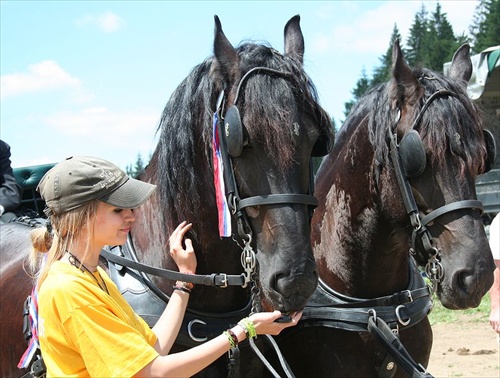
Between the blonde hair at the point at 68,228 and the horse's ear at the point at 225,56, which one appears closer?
the blonde hair at the point at 68,228

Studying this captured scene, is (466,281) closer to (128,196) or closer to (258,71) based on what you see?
(258,71)

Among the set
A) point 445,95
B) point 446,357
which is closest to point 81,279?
point 445,95

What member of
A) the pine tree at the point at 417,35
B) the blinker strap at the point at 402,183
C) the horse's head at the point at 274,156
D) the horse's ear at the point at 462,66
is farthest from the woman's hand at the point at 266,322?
the pine tree at the point at 417,35

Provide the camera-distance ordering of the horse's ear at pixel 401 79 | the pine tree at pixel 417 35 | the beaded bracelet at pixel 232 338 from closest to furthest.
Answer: the beaded bracelet at pixel 232 338, the horse's ear at pixel 401 79, the pine tree at pixel 417 35

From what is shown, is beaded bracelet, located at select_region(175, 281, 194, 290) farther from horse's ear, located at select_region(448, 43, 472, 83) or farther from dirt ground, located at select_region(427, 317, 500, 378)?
dirt ground, located at select_region(427, 317, 500, 378)

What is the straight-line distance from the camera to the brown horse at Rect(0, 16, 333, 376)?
7.73 feet

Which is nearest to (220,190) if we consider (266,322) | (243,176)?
(243,176)

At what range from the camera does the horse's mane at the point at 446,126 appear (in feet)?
9.22

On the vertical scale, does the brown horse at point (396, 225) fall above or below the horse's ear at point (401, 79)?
below

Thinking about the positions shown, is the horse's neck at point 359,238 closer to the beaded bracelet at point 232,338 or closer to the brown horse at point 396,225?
the brown horse at point 396,225

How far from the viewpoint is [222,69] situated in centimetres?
264

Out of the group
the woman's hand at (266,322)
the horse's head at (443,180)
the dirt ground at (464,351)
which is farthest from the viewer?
the dirt ground at (464,351)

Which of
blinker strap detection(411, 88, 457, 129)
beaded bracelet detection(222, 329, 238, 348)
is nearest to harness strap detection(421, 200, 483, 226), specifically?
blinker strap detection(411, 88, 457, 129)

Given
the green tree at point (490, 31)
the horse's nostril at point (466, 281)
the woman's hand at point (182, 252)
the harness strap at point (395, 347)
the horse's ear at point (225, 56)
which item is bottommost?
the harness strap at point (395, 347)
